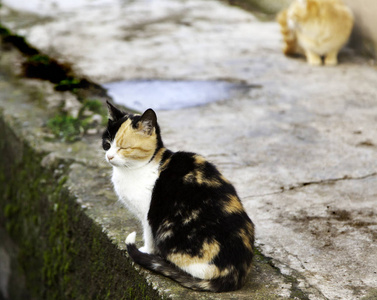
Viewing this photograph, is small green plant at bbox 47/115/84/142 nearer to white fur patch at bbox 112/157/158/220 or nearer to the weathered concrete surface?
the weathered concrete surface

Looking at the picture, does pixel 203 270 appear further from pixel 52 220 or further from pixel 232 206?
pixel 52 220

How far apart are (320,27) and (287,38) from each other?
1.13 ft

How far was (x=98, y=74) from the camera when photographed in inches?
190

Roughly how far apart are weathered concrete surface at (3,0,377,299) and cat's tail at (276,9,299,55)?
14 centimetres

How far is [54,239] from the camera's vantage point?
3.31m

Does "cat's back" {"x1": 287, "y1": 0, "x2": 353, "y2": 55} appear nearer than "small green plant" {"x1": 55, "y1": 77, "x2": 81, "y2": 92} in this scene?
No

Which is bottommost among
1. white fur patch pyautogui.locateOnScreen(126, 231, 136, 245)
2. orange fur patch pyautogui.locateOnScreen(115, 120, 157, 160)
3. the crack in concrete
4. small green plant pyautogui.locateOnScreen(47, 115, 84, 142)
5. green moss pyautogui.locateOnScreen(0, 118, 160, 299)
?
green moss pyautogui.locateOnScreen(0, 118, 160, 299)

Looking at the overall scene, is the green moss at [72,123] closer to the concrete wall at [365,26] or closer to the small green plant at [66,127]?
the small green plant at [66,127]

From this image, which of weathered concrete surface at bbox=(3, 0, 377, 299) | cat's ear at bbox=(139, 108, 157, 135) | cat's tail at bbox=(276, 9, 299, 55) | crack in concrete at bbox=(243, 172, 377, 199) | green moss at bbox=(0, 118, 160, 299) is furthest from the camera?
cat's tail at bbox=(276, 9, 299, 55)

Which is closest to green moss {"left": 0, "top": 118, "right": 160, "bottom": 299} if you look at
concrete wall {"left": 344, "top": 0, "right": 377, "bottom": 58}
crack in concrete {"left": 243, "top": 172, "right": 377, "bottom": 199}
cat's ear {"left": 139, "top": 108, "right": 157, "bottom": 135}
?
cat's ear {"left": 139, "top": 108, "right": 157, "bottom": 135}

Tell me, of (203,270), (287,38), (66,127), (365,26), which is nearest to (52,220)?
(66,127)

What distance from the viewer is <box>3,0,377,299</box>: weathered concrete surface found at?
250cm

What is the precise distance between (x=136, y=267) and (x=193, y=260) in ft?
1.21

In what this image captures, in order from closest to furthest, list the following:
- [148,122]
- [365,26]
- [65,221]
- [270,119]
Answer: [148,122], [65,221], [270,119], [365,26]
